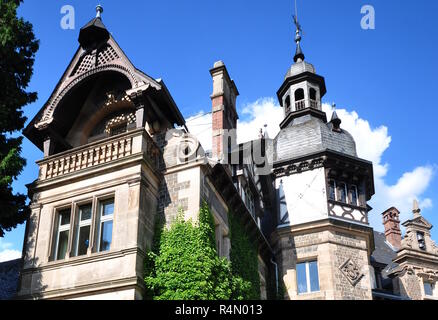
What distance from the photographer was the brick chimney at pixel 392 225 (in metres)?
36.4

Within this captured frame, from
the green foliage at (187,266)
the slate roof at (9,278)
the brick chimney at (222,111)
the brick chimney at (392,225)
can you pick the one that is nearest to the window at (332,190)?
the brick chimney at (222,111)

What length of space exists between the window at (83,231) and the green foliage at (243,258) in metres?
4.31

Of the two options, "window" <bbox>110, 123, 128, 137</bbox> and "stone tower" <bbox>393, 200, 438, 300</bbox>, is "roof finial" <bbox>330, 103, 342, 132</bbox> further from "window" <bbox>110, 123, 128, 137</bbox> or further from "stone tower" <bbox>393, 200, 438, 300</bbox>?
"window" <bbox>110, 123, 128, 137</bbox>

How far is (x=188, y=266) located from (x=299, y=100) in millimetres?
16987

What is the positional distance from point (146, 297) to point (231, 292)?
2.29 m

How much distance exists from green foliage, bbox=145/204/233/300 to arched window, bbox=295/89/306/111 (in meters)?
15.2

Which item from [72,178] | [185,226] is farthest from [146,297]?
[72,178]

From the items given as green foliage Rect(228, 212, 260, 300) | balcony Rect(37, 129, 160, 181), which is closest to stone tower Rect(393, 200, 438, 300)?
green foliage Rect(228, 212, 260, 300)

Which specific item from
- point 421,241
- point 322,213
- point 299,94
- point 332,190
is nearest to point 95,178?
point 322,213

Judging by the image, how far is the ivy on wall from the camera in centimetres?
1288

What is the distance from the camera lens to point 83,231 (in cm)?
1427

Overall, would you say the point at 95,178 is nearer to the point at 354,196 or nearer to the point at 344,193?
the point at 344,193

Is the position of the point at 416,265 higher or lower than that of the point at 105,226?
higher
